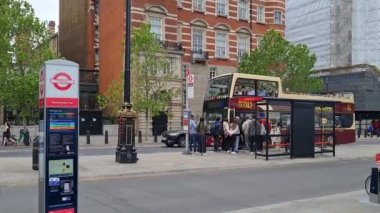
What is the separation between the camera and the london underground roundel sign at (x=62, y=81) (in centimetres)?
595

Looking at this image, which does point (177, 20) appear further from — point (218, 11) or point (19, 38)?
point (19, 38)

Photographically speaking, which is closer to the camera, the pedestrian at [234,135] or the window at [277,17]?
the pedestrian at [234,135]

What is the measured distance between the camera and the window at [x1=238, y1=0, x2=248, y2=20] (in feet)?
194

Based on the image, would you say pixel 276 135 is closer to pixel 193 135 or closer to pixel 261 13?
pixel 193 135

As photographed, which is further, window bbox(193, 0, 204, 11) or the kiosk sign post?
window bbox(193, 0, 204, 11)

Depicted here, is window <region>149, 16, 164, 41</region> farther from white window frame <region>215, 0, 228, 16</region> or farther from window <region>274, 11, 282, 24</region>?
window <region>274, 11, 282, 24</region>

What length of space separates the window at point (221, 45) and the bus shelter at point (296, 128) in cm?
3462

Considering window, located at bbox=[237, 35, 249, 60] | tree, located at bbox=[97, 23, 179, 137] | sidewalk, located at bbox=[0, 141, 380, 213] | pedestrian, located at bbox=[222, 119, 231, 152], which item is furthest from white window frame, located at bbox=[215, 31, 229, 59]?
sidewalk, located at bbox=[0, 141, 380, 213]

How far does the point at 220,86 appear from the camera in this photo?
26.2 meters

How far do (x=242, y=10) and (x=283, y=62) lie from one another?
11315mm

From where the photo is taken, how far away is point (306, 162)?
19.5 meters

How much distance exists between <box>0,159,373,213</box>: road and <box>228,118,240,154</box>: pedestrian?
5353mm

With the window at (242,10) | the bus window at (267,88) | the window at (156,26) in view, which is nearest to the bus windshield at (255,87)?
the bus window at (267,88)

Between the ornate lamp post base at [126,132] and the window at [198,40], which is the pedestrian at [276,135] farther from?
the window at [198,40]
